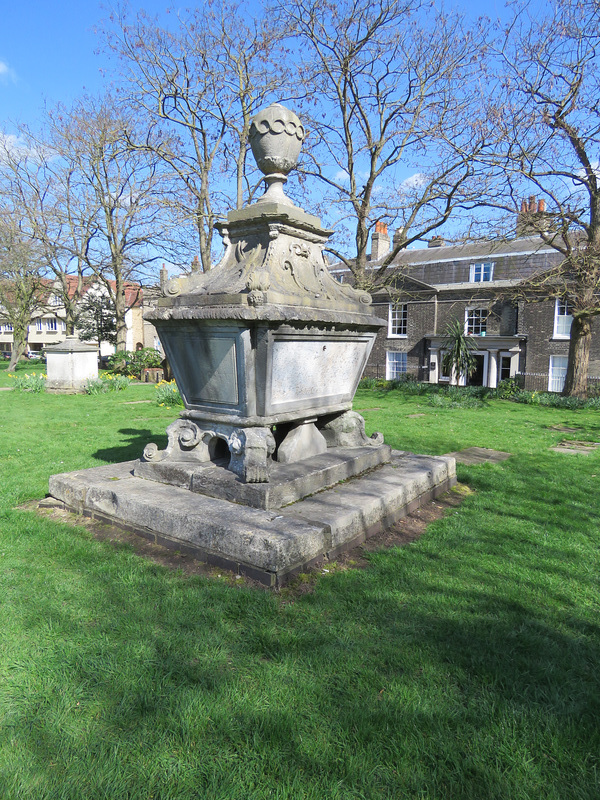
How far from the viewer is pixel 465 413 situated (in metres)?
12.8

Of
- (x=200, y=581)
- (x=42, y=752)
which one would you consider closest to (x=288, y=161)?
(x=200, y=581)

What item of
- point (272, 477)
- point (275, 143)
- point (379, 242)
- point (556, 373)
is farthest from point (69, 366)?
point (379, 242)

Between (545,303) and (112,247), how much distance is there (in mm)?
20284

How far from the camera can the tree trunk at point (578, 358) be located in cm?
1598

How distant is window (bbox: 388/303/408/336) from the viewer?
27.3 metres

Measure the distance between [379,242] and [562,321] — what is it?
11.9 metres

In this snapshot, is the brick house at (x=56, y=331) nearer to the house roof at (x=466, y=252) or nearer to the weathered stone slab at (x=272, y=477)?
the house roof at (x=466, y=252)

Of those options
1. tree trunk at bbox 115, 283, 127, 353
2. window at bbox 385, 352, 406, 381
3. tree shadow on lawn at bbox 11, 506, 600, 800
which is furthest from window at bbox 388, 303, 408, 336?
tree shadow on lawn at bbox 11, 506, 600, 800

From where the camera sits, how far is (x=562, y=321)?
73.0 feet

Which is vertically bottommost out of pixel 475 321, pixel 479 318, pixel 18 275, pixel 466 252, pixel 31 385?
pixel 31 385

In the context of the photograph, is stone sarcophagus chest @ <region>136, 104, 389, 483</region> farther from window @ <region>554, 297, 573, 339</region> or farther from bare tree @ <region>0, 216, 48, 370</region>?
bare tree @ <region>0, 216, 48, 370</region>

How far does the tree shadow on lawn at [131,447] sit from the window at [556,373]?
19.5 meters

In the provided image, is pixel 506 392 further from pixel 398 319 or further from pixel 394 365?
pixel 398 319

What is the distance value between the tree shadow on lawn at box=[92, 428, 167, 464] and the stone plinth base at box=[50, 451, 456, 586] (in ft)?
4.87
